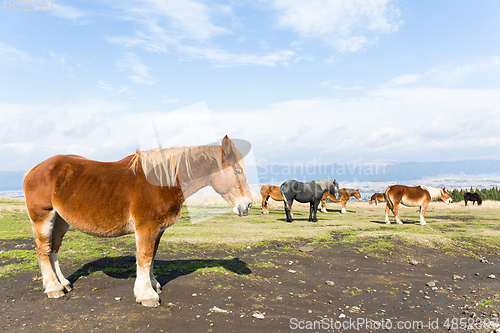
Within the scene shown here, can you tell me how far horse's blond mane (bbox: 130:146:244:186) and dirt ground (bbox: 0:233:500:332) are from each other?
240 centimetres

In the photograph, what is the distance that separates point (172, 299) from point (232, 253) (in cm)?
421

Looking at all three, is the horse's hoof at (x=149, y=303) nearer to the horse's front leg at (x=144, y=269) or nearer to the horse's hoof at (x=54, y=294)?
the horse's front leg at (x=144, y=269)

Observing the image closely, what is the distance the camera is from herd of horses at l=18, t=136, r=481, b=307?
5367 millimetres

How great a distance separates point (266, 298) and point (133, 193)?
3.43 m

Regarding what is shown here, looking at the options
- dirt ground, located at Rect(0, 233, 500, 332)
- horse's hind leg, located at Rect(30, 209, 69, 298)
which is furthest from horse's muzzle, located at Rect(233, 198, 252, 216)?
horse's hind leg, located at Rect(30, 209, 69, 298)

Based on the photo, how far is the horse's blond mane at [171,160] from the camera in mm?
5512

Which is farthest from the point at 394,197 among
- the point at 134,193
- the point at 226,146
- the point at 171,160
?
the point at 134,193

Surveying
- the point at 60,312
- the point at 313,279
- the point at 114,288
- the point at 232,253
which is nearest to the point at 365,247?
the point at 313,279

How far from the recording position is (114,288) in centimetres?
608

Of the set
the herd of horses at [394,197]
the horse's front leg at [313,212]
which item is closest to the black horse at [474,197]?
the herd of horses at [394,197]

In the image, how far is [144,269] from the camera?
529 cm

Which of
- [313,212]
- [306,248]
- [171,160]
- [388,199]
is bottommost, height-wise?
[306,248]

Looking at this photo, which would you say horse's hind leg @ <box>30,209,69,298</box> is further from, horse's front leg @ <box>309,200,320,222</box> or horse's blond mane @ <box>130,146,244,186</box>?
horse's front leg @ <box>309,200,320,222</box>

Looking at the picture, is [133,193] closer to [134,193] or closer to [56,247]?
[134,193]
